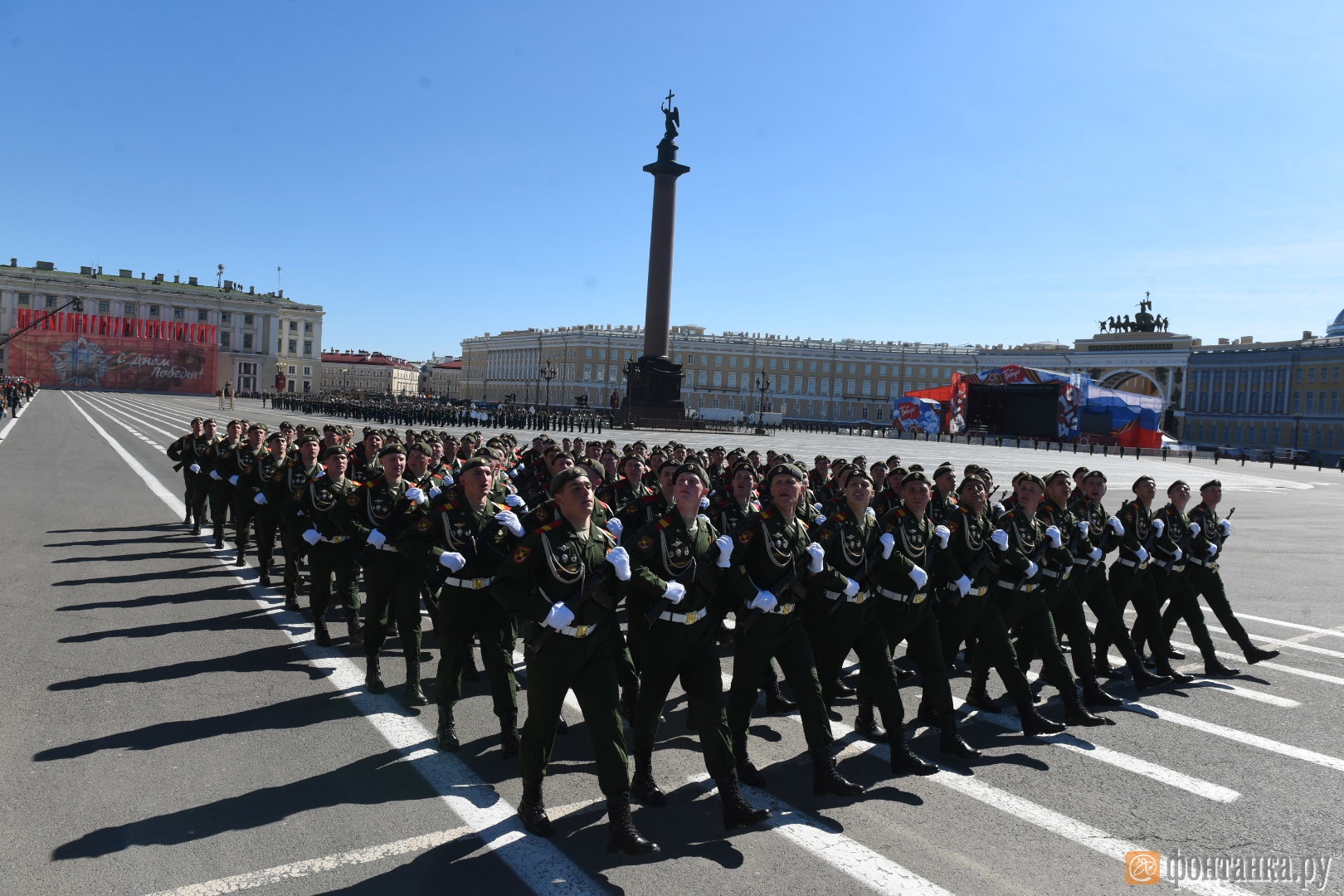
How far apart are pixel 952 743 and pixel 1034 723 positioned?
2.63 feet

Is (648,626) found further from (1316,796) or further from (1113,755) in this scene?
(1316,796)

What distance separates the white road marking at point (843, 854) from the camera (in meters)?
4.22

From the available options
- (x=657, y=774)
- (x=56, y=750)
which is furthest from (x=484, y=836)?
(x=56, y=750)

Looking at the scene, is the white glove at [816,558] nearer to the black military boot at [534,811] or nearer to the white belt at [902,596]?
the white belt at [902,596]

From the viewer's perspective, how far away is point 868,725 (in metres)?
6.31

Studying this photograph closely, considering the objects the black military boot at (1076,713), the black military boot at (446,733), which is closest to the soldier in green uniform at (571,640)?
the black military boot at (446,733)

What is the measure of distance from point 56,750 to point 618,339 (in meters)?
119

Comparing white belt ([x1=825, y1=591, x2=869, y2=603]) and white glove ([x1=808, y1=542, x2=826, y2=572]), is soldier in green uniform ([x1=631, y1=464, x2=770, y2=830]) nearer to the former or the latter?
white glove ([x1=808, y1=542, x2=826, y2=572])

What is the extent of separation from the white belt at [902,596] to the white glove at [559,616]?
238 cm

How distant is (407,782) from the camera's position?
Result: 5188mm

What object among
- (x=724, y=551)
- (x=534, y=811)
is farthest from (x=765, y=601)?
(x=534, y=811)

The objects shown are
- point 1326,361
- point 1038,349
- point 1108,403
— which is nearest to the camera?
point 1108,403

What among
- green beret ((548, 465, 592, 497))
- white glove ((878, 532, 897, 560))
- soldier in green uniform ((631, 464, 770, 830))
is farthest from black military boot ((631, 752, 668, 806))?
white glove ((878, 532, 897, 560))

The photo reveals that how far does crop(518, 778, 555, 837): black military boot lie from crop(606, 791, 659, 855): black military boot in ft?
1.15
